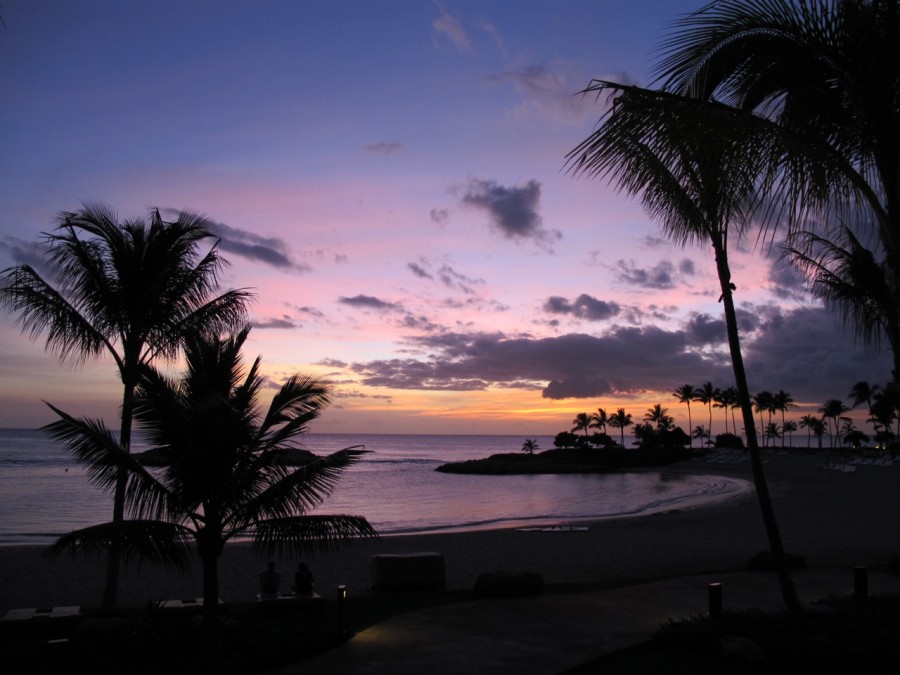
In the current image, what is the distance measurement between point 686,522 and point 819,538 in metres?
6.42

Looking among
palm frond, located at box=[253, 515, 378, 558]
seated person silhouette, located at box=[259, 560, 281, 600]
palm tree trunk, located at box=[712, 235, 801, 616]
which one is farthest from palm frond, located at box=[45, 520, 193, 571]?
palm tree trunk, located at box=[712, 235, 801, 616]

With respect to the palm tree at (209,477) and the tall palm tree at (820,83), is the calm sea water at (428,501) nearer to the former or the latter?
the palm tree at (209,477)

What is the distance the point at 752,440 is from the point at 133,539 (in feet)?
23.2

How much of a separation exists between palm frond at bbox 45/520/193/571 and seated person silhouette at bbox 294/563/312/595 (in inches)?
123

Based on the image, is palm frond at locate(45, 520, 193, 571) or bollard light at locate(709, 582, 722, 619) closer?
palm frond at locate(45, 520, 193, 571)

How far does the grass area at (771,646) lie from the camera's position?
7176 millimetres

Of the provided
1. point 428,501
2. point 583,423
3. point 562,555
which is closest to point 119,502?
point 562,555

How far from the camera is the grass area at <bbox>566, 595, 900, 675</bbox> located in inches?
283

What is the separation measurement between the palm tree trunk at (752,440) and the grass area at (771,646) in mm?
406

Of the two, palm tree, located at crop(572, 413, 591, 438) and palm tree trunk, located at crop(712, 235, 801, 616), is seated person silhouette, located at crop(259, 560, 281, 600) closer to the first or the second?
palm tree trunk, located at crop(712, 235, 801, 616)

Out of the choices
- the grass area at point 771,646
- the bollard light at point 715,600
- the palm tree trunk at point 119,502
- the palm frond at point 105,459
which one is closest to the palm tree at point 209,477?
the palm frond at point 105,459

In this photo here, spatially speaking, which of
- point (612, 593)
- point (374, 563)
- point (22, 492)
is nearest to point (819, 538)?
point (612, 593)

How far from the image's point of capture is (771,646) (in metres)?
7.61

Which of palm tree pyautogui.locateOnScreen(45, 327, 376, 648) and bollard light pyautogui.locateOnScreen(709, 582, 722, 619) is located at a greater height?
palm tree pyautogui.locateOnScreen(45, 327, 376, 648)
